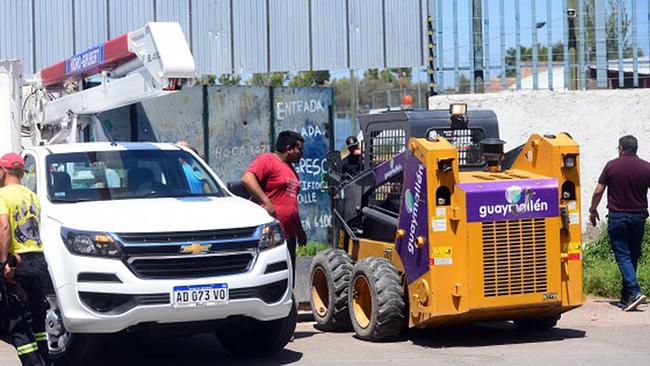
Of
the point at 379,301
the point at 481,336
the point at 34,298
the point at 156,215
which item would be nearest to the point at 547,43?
the point at 481,336

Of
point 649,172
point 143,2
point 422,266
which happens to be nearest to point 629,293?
point 649,172

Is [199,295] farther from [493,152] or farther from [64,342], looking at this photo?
[493,152]

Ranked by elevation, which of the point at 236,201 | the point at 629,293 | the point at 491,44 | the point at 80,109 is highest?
the point at 491,44

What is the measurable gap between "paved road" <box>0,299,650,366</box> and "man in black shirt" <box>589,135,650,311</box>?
1.86 feet

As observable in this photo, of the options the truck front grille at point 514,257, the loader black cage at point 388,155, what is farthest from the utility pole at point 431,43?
the truck front grille at point 514,257

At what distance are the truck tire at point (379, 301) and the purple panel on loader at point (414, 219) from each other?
0.18 meters

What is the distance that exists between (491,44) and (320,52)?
8.50 ft

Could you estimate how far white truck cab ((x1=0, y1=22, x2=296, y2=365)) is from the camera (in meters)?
8.05

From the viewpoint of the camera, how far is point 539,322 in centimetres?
1038

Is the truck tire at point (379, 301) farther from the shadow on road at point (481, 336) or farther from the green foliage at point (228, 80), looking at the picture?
the green foliage at point (228, 80)

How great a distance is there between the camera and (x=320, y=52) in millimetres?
16562

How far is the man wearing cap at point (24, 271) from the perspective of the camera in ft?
26.0

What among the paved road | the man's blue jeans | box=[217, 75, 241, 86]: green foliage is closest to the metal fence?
the man's blue jeans

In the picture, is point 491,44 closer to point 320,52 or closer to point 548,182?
point 320,52
